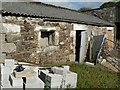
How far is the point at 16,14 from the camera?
27.6ft

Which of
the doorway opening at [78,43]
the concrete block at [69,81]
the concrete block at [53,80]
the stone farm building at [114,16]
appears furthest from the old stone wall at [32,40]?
the stone farm building at [114,16]

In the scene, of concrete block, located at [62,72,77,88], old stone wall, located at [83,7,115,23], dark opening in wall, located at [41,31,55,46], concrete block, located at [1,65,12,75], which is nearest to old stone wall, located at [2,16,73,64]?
dark opening in wall, located at [41,31,55,46]

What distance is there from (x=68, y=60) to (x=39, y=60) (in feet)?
7.09

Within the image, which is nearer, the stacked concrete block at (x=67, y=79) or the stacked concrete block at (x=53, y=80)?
the stacked concrete block at (x=53, y=80)

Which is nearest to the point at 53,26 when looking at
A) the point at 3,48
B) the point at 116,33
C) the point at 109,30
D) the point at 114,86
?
the point at 3,48

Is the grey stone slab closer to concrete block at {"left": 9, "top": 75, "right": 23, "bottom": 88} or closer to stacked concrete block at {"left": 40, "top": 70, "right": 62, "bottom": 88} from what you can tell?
concrete block at {"left": 9, "top": 75, "right": 23, "bottom": 88}

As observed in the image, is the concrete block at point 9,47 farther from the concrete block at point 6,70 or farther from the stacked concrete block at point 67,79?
the stacked concrete block at point 67,79

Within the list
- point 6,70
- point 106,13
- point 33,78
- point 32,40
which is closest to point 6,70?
point 6,70

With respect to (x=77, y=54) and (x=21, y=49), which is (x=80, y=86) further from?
(x=77, y=54)

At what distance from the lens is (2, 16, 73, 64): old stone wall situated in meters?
8.39

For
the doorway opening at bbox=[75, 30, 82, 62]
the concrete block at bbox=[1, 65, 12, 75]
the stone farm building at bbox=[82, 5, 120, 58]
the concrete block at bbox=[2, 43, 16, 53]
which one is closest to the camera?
the concrete block at bbox=[1, 65, 12, 75]

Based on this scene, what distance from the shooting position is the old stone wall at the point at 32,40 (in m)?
8.39

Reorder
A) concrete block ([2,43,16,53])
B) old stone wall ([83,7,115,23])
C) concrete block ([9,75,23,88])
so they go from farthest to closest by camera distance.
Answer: old stone wall ([83,7,115,23]) → concrete block ([2,43,16,53]) → concrete block ([9,75,23,88])

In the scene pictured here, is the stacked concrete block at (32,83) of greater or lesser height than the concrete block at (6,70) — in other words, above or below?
below
